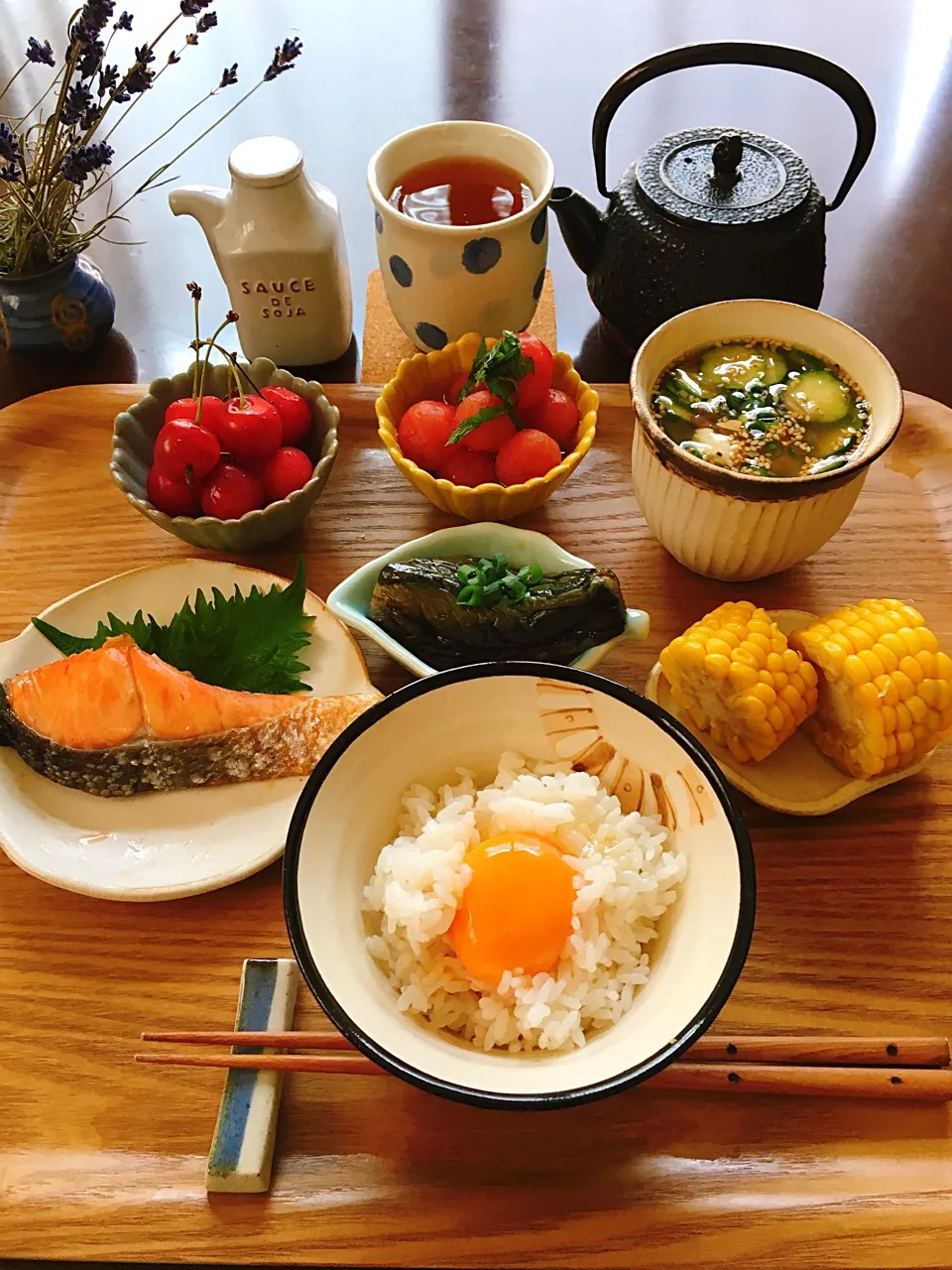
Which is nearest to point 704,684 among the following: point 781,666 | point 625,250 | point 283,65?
point 781,666

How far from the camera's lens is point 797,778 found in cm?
137

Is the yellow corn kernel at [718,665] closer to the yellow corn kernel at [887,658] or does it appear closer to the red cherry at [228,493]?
the yellow corn kernel at [887,658]

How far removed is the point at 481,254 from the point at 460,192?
8.3 inches

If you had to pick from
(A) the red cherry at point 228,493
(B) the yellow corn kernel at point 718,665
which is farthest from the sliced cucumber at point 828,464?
(A) the red cherry at point 228,493

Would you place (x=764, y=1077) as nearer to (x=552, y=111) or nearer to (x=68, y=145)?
(x=68, y=145)

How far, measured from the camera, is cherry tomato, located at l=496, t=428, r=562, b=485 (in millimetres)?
1580

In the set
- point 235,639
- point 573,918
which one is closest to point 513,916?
point 573,918

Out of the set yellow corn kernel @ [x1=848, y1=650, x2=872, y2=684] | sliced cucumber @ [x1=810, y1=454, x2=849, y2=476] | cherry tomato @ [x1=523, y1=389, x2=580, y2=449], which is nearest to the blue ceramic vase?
cherry tomato @ [x1=523, y1=389, x2=580, y2=449]

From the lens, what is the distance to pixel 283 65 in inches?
72.2

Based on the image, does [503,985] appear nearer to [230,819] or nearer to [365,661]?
[230,819]

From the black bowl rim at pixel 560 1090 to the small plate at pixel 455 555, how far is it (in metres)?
0.22

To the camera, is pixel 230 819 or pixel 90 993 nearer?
pixel 90 993

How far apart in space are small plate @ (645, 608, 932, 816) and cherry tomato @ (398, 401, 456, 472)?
1.94 ft

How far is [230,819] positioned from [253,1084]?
0.37 m
